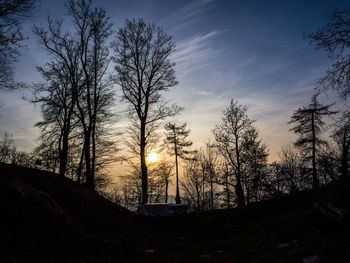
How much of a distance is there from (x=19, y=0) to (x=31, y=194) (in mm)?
10021

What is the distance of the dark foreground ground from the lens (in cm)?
678

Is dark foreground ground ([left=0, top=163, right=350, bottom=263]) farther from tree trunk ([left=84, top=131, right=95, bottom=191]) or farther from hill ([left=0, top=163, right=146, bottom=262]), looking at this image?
tree trunk ([left=84, top=131, right=95, bottom=191])

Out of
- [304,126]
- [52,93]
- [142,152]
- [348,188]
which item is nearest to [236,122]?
[304,126]

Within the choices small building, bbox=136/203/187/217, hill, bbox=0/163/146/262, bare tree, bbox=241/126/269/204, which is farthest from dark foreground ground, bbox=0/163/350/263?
bare tree, bbox=241/126/269/204

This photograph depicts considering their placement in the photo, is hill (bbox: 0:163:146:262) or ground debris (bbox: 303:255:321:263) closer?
ground debris (bbox: 303:255:321:263)

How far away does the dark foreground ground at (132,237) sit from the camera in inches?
267

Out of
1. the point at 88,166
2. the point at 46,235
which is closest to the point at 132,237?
the point at 46,235

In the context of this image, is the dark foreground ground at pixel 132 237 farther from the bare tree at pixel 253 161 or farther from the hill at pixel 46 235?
the bare tree at pixel 253 161

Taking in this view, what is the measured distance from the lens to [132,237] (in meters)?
12.1

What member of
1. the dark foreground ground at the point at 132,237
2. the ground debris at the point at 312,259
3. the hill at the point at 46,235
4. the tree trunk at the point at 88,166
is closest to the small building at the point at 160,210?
the tree trunk at the point at 88,166

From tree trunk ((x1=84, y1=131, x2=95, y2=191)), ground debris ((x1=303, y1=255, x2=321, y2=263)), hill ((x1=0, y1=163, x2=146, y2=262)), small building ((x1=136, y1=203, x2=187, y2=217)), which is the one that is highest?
tree trunk ((x1=84, y1=131, x2=95, y2=191))

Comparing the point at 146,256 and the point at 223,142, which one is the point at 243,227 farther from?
the point at 223,142

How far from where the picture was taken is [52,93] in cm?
2427

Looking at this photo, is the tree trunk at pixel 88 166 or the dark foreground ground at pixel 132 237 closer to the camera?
the dark foreground ground at pixel 132 237
